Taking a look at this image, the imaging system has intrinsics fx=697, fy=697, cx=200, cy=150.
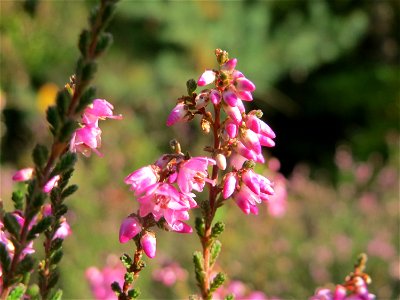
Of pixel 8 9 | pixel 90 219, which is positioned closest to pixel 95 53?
pixel 90 219

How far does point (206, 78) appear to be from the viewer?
103 centimetres

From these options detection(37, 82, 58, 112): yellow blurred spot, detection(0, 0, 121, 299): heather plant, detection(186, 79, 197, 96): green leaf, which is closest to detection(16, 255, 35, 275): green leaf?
detection(0, 0, 121, 299): heather plant

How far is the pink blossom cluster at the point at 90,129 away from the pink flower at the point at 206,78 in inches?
5.3

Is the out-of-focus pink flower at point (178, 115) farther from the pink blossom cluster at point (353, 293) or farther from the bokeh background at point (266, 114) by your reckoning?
the bokeh background at point (266, 114)

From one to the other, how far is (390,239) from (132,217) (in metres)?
4.21

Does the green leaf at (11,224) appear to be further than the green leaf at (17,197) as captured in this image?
No

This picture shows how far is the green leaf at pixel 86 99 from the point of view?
78 cm

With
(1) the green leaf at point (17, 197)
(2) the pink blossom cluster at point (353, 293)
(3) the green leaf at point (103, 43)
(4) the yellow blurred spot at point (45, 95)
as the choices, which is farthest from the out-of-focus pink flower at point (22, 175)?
(4) the yellow blurred spot at point (45, 95)

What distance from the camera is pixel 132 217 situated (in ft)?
3.19

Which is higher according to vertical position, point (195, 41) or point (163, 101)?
point (195, 41)

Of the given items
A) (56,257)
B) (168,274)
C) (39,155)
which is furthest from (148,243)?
(168,274)

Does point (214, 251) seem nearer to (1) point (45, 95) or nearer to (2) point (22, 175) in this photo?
(2) point (22, 175)

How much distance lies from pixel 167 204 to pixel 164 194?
0.05 feet

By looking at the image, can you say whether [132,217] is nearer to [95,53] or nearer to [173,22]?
[95,53]
